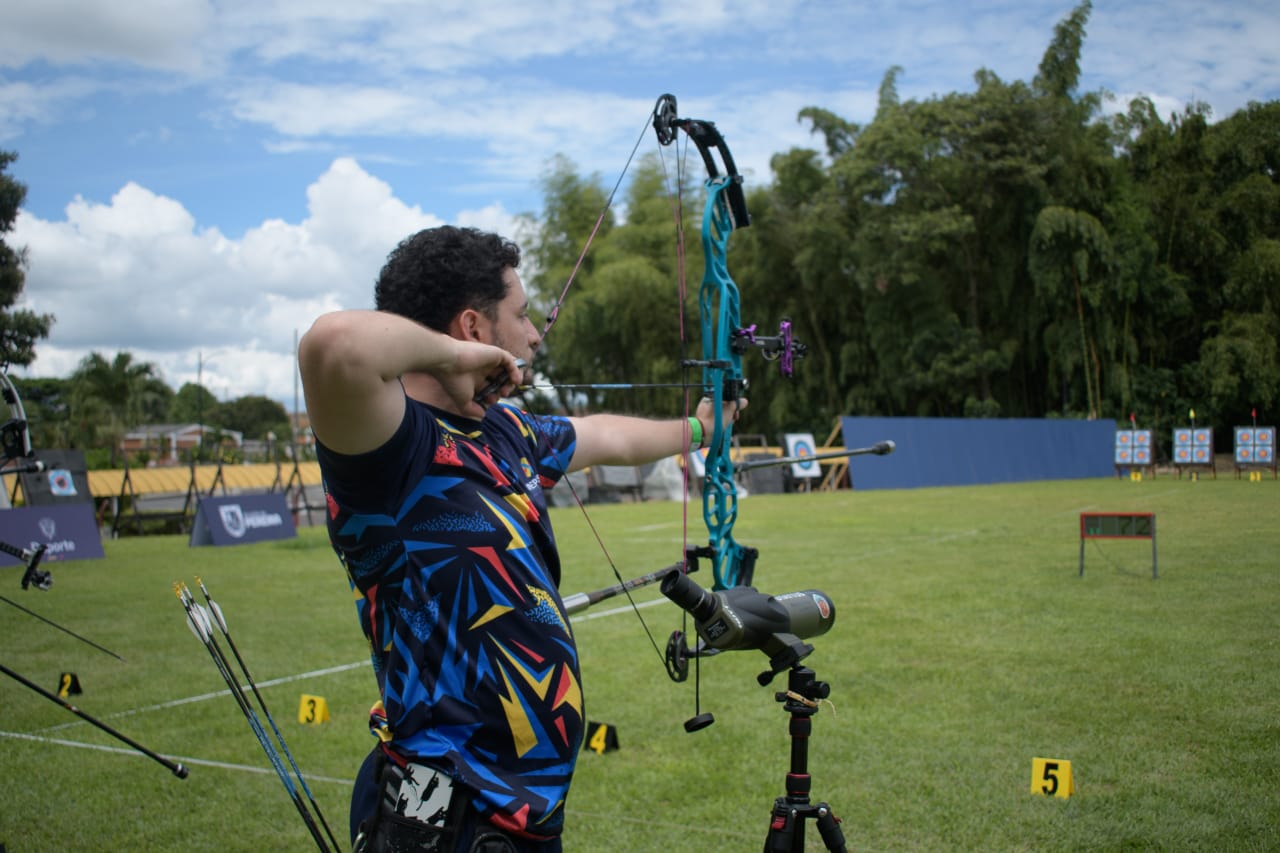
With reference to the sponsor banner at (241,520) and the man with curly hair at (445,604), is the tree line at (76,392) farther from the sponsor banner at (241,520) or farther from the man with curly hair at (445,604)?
the man with curly hair at (445,604)

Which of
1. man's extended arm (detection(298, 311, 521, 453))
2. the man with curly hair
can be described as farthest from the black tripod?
man's extended arm (detection(298, 311, 521, 453))

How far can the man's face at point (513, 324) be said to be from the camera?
5.62ft

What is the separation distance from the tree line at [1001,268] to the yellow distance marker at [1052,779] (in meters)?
20.4

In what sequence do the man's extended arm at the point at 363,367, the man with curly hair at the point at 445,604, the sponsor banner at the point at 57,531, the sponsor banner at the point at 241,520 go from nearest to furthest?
1. the man's extended arm at the point at 363,367
2. the man with curly hair at the point at 445,604
3. the sponsor banner at the point at 57,531
4. the sponsor banner at the point at 241,520

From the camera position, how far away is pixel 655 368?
101 ft

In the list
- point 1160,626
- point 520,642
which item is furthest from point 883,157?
point 520,642

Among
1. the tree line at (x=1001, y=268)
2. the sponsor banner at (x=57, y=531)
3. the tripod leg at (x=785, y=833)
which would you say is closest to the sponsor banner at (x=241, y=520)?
the sponsor banner at (x=57, y=531)

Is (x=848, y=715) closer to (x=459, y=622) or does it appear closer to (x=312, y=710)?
(x=312, y=710)

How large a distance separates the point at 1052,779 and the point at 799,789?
6.98ft

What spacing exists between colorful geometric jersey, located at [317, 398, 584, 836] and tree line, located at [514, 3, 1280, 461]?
22203mm

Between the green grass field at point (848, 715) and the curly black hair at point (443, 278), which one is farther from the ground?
the curly black hair at point (443, 278)

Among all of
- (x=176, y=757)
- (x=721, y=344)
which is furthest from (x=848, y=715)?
(x=176, y=757)

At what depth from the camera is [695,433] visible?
2.62 metres

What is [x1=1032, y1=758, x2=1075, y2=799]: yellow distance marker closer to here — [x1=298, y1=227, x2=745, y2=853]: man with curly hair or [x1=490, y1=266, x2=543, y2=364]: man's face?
[x1=298, y1=227, x2=745, y2=853]: man with curly hair
